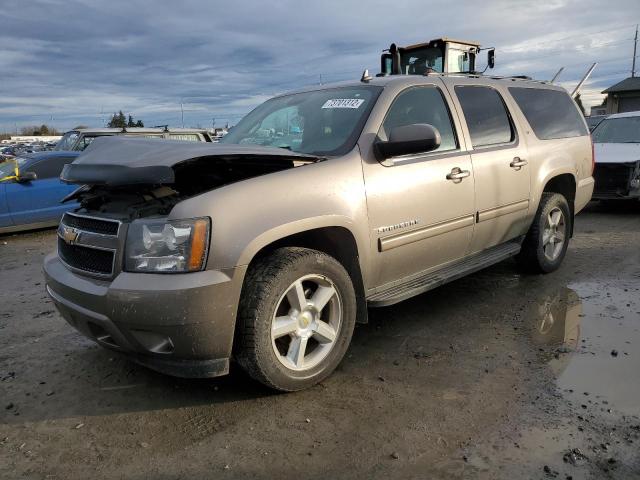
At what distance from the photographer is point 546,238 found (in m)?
5.39

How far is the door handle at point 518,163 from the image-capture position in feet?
15.1

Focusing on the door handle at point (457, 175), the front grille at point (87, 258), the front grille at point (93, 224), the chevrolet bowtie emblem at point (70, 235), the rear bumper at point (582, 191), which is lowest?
the rear bumper at point (582, 191)

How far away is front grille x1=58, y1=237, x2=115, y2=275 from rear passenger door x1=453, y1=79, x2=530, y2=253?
9.25 ft

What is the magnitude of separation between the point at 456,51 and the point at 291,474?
1208cm

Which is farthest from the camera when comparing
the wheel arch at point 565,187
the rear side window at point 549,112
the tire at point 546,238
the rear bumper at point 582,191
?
the rear bumper at point 582,191

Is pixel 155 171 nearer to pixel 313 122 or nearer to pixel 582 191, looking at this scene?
pixel 313 122

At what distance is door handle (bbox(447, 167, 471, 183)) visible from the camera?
13.0ft

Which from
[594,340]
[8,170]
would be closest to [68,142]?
[8,170]

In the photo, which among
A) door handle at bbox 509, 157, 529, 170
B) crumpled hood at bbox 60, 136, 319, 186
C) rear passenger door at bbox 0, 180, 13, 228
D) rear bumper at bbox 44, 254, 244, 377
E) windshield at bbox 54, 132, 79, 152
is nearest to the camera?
rear bumper at bbox 44, 254, 244, 377

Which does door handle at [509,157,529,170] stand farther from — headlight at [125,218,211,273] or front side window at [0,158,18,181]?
front side window at [0,158,18,181]

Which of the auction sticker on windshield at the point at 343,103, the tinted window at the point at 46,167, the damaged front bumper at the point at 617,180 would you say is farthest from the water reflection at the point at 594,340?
the tinted window at the point at 46,167

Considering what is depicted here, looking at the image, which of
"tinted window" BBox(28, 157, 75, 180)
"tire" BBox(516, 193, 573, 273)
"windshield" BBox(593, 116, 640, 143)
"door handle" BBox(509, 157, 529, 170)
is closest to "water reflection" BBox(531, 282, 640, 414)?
"tire" BBox(516, 193, 573, 273)

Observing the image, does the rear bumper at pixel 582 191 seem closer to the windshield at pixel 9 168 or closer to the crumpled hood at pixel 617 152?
the crumpled hood at pixel 617 152

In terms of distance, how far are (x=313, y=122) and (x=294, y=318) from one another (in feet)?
5.18
